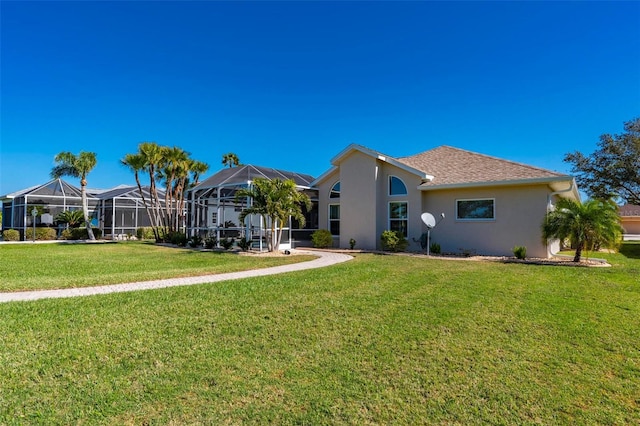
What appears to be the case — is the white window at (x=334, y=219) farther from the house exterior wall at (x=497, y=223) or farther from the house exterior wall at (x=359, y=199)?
the house exterior wall at (x=497, y=223)

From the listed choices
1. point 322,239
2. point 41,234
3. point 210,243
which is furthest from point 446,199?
point 41,234

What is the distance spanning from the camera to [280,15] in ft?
54.3

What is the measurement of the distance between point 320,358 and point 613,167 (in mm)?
27335

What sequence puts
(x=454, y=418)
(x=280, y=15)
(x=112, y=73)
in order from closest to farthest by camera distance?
(x=454, y=418)
(x=280, y=15)
(x=112, y=73)

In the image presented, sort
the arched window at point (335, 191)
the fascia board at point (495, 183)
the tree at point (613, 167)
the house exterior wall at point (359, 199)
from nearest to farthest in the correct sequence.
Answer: the fascia board at point (495, 183), the house exterior wall at point (359, 199), the arched window at point (335, 191), the tree at point (613, 167)

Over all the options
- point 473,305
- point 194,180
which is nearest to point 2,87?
point 194,180

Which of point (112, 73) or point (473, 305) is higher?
point (112, 73)

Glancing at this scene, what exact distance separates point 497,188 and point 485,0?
7.69 meters

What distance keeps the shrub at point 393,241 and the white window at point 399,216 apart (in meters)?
0.51

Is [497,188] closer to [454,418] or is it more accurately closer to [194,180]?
[454,418]

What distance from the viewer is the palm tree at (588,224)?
11.5 meters

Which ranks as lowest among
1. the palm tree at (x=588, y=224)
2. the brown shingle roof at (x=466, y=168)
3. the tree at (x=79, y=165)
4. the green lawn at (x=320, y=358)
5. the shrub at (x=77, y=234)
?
the green lawn at (x=320, y=358)

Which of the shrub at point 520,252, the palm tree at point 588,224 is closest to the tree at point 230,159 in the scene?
the shrub at point 520,252

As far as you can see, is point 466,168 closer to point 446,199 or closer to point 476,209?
point 446,199
